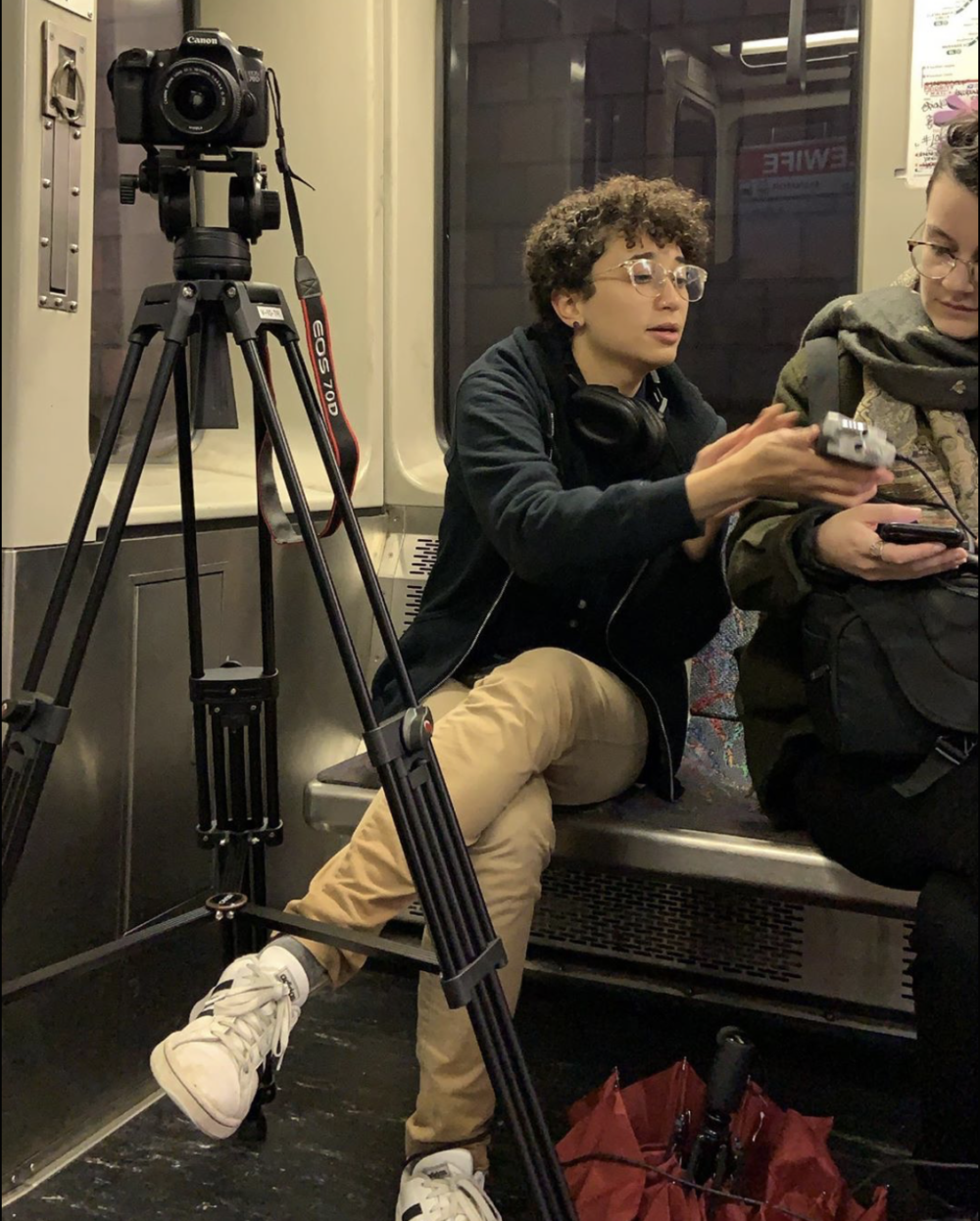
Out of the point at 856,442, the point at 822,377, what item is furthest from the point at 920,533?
the point at 822,377

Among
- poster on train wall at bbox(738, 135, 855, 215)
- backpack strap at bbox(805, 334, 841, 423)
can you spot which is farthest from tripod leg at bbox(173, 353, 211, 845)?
poster on train wall at bbox(738, 135, 855, 215)

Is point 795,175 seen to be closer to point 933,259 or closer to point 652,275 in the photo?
point 652,275

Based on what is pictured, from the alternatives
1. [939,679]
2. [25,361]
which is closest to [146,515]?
[25,361]

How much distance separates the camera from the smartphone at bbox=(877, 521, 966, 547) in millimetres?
1425

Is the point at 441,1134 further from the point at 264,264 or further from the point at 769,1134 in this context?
the point at 264,264

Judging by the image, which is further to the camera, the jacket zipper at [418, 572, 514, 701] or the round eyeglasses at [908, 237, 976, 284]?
the jacket zipper at [418, 572, 514, 701]

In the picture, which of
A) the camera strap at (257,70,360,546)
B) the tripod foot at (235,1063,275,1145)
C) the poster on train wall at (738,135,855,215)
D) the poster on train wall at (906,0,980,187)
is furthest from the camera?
the poster on train wall at (738,135,855,215)

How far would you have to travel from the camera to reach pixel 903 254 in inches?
87.8

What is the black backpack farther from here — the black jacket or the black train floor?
the black train floor

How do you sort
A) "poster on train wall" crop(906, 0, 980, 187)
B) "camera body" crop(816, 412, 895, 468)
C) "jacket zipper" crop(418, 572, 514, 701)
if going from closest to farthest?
1. "camera body" crop(816, 412, 895, 468)
2. "jacket zipper" crop(418, 572, 514, 701)
3. "poster on train wall" crop(906, 0, 980, 187)

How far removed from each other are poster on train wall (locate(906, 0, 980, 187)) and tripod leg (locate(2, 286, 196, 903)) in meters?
1.43

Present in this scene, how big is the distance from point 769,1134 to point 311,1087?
0.77 m

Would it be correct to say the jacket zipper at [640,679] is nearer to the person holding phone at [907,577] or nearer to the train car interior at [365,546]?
the train car interior at [365,546]

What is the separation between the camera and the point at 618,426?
1917 mm
